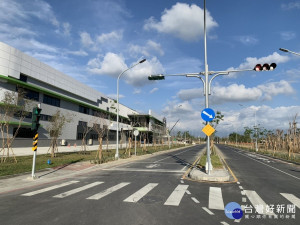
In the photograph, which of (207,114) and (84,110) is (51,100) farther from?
(207,114)

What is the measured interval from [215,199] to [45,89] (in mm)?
37717

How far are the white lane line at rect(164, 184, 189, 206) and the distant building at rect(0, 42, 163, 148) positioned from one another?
2007 cm

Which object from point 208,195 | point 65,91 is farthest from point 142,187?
point 65,91

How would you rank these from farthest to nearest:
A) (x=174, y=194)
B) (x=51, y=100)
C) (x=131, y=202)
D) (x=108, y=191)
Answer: (x=51, y=100)
(x=108, y=191)
(x=174, y=194)
(x=131, y=202)

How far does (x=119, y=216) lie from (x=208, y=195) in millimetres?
3784

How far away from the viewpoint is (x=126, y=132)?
79.2 meters

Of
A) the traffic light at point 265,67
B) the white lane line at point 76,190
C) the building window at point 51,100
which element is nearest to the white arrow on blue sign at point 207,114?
the traffic light at point 265,67

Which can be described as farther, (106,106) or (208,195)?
(106,106)

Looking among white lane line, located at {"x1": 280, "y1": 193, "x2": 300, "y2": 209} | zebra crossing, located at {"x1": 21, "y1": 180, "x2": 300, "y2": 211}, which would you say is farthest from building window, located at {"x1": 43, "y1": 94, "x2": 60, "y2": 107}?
white lane line, located at {"x1": 280, "y1": 193, "x2": 300, "y2": 209}

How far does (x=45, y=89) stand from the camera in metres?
38.5

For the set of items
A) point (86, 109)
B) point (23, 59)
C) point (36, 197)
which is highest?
point (23, 59)

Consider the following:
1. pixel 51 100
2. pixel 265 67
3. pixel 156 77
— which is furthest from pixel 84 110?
pixel 265 67

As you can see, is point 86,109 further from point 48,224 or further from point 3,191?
point 48,224

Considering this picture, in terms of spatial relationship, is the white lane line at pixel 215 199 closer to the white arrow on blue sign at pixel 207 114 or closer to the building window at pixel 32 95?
the white arrow on blue sign at pixel 207 114
